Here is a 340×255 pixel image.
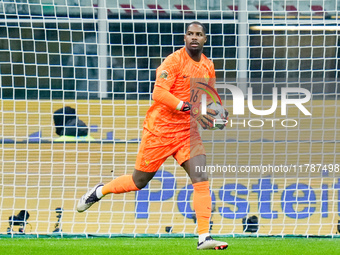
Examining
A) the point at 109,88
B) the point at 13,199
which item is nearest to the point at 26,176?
the point at 13,199

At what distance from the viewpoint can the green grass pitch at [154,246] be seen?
231 inches

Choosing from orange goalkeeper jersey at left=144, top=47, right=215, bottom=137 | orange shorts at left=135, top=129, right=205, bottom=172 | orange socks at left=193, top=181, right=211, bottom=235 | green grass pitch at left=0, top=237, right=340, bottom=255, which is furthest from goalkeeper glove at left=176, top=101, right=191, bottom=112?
green grass pitch at left=0, top=237, right=340, bottom=255

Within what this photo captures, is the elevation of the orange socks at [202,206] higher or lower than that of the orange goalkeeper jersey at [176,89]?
lower

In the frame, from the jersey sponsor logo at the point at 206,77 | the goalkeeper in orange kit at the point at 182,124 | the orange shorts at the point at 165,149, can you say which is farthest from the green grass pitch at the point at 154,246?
the jersey sponsor logo at the point at 206,77

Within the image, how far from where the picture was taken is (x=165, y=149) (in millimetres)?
5820

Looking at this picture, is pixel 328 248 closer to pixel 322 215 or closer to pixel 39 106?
pixel 322 215

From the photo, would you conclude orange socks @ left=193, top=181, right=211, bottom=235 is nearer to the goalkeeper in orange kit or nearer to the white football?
the goalkeeper in orange kit

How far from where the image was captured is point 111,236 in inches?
Answer: 275

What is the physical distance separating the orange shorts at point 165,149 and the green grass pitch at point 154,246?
2.41 ft

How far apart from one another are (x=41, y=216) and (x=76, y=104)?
4.10ft

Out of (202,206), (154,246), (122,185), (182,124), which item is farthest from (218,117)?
(154,246)

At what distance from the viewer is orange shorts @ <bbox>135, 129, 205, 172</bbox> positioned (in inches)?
224

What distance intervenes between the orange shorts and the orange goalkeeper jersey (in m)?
0.05

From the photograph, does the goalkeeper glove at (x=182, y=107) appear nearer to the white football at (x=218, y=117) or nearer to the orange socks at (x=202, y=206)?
the white football at (x=218, y=117)
